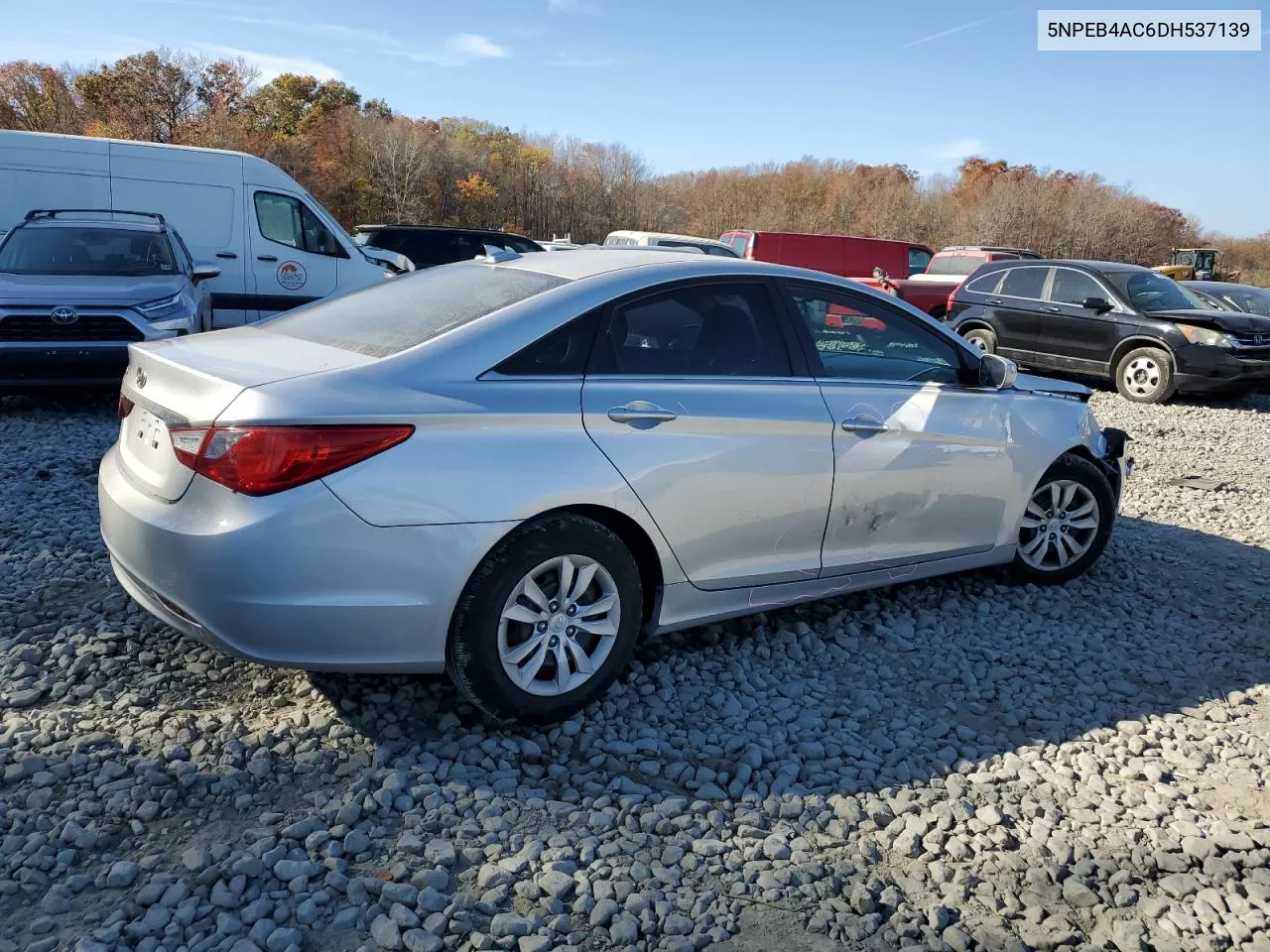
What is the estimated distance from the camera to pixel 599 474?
326 centimetres

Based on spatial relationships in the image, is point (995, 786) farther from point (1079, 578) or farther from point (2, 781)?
point (2, 781)

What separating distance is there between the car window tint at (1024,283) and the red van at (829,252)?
20.8 ft

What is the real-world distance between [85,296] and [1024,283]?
1097cm

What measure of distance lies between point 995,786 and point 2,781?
3.03 metres

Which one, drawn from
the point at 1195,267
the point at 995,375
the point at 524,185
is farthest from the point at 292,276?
the point at 524,185

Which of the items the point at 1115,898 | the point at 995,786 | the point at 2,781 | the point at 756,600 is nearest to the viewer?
the point at 1115,898

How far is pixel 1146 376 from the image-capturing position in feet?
38.5

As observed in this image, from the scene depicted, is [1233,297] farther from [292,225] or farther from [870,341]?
[292,225]

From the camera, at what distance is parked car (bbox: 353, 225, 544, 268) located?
1761 cm

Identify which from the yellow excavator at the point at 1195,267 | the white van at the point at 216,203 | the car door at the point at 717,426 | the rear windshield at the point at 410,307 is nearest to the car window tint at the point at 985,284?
the white van at the point at 216,203

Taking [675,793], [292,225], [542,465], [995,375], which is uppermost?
[292,225]

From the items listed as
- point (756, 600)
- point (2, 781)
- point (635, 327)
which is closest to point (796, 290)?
point (635, 327)

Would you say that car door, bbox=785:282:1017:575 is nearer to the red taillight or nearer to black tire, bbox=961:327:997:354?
the red taillight

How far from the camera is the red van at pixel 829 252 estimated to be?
1955 cm
